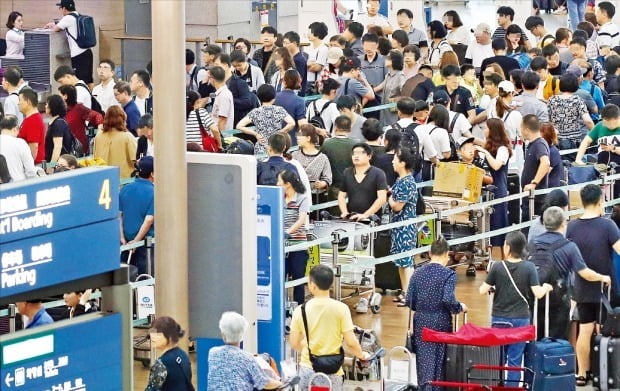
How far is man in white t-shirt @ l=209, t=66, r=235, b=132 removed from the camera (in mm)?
14734

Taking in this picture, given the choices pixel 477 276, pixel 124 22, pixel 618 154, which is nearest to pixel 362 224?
pixel 477 276

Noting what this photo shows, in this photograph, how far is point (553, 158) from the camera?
13.6m

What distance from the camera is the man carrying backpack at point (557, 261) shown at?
1045cm

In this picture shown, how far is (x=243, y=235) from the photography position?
7.42 metres

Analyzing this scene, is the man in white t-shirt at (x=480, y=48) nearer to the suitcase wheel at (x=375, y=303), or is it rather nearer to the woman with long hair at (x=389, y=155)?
the woman with long hair at (x=389, y=155)

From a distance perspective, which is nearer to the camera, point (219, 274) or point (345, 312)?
point (219, 274)

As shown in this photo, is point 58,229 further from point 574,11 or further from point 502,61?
point 574,11

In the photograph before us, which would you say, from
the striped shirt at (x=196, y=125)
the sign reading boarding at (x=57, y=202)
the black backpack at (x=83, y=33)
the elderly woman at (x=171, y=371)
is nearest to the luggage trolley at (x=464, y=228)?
the striped shirt at (x=196, y=125)

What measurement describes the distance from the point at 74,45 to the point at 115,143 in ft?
25.1

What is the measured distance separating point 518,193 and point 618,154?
40.9 inches

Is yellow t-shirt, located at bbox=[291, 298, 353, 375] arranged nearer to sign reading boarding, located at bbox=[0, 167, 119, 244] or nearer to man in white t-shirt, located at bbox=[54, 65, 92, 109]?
sign reading boarding, located at bbox=[0, 167, 119, 244]

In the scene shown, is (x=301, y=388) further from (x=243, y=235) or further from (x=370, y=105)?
(x=370, y=105)

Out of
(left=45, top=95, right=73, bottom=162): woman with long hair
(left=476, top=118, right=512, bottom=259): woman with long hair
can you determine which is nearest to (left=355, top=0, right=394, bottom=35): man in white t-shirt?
(left=476, top=118, right=512, bottom=259): woman with long hair

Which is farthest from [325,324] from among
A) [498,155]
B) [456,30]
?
[456,30]
